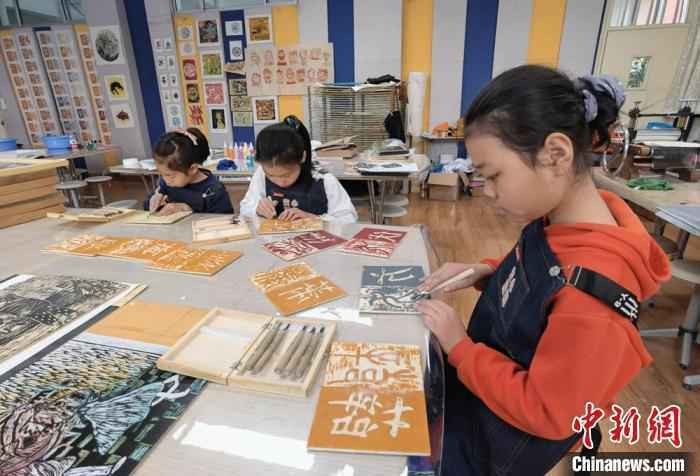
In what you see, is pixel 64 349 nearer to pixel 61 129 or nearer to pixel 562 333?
pixel 562 333

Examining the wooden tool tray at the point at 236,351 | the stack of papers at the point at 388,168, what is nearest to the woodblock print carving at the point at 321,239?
the wooden tool tray at the point at 236,351

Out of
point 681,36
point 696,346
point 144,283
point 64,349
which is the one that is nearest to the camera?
point 64,349

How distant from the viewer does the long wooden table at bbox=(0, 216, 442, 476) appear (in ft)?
1.47

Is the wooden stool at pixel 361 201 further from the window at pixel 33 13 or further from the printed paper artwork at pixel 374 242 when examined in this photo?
the window at pixel 33 13

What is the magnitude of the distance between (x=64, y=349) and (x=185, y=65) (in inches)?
215

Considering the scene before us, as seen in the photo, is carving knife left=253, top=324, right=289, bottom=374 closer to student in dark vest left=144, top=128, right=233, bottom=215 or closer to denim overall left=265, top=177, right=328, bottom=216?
denim overall left=265, top=177, right=328, bottom=216

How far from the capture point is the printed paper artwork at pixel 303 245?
1.05m

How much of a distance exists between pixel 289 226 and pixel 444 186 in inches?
138

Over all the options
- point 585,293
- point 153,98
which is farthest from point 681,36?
point 153,98

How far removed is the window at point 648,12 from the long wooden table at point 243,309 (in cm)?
456

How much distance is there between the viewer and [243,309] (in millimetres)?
774

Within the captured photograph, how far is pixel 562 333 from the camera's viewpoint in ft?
1.66

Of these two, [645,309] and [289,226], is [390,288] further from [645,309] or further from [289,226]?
[645,309]

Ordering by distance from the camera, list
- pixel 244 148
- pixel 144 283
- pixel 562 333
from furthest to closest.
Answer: pixel 244 148 → pixel 144 283 → pixel 562 333
